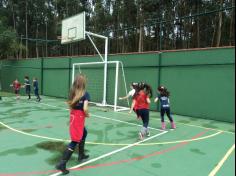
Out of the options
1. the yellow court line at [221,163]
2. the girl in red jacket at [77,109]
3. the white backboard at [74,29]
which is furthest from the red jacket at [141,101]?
the white backboard at [74,29]

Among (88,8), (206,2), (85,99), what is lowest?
(85,99)

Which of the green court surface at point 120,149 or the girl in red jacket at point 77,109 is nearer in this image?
the girl in red jacket at point 77,109

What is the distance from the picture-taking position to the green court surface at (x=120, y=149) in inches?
197

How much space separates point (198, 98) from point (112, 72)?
5.41m

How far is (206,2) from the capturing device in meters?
21.3

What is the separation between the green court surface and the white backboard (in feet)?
18.2

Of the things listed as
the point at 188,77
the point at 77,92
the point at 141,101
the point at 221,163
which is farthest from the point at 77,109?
the point at 188,77

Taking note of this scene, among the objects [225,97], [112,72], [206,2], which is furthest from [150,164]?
[206,2]

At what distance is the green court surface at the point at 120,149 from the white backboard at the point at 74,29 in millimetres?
5539

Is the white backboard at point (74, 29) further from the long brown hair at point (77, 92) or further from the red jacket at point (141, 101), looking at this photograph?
the long brown hair at point (77, 92)

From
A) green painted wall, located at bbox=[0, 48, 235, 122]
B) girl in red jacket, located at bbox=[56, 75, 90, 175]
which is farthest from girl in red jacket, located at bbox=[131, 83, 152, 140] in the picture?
green painted wall, located at bbox=[0, 48, 235, 122]

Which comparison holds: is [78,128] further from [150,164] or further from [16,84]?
[16,84]

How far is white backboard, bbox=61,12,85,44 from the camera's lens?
13777mm

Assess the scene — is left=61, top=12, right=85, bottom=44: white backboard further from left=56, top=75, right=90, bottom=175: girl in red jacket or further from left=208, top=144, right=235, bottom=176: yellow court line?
left=208, top=144, right=235, bottom=176: yellow court line
